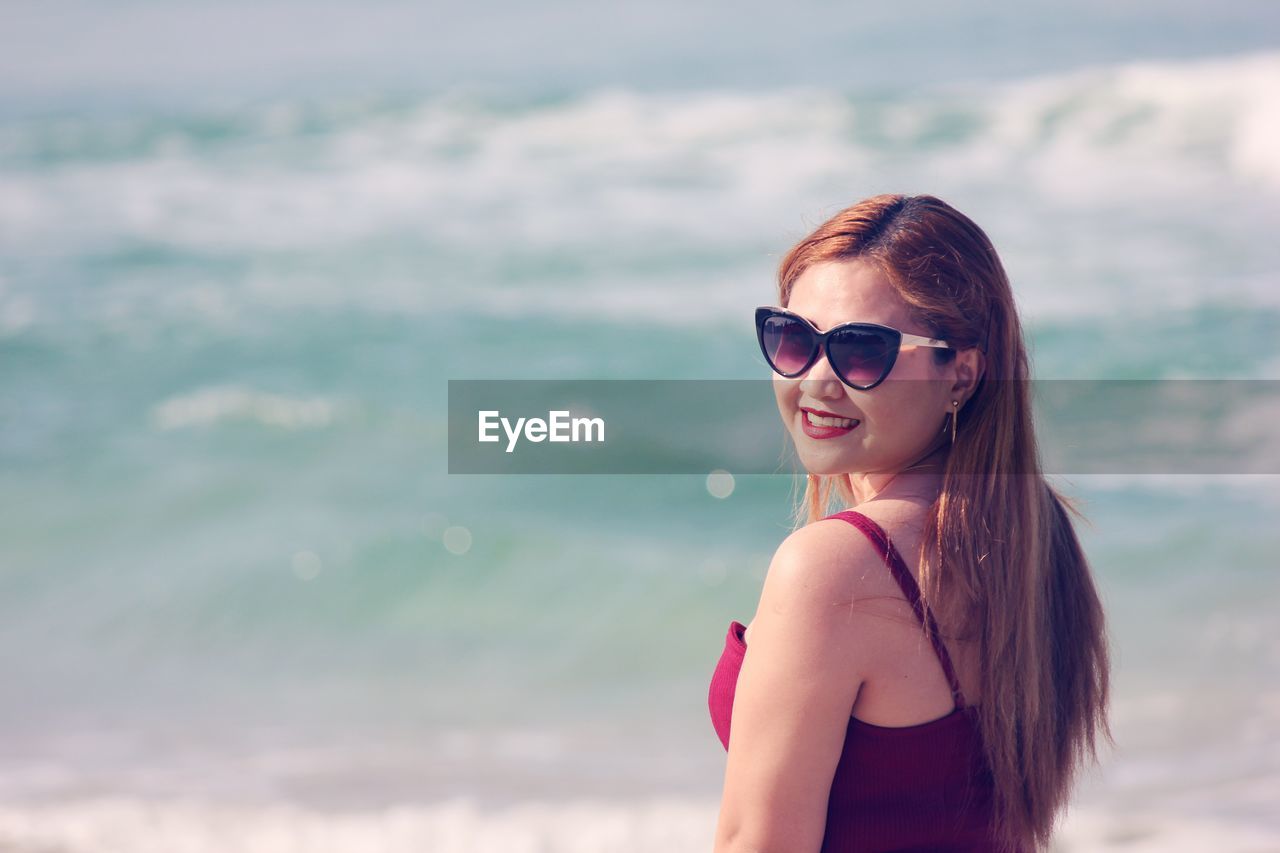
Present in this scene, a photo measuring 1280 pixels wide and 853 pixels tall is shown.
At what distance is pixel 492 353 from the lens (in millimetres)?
11391

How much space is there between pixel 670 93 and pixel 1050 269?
16.4 ft

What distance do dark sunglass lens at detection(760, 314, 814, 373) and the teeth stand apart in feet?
0.24

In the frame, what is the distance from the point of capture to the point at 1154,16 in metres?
13.9

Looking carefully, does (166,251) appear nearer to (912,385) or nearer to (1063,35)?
(1063,35)

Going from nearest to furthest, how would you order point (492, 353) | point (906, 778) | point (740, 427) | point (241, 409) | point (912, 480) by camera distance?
point (906, 778)
point (912, 480)
point (740, 427)
point (241, 409)
point (492, 353)

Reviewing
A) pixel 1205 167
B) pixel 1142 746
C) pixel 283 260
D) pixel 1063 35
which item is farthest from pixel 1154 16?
pixel 1142 746

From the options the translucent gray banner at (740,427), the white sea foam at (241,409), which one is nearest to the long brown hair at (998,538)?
the translucent gray banner at (740,427)

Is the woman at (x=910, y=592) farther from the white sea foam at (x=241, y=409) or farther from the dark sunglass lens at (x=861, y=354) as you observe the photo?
the white sea foam at (x=241, y=409)

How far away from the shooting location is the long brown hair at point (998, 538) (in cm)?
180

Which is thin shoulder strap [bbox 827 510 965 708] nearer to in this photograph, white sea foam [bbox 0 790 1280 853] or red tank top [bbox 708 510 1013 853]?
red tank top [bbox 708 510 1013 853]

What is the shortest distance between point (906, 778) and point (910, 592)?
0.28 metres

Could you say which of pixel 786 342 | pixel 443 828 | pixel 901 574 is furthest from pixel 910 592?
pixel 443 828

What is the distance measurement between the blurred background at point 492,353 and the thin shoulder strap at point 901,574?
3.81 meters

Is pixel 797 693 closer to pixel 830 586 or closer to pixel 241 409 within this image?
pixel 830 586
